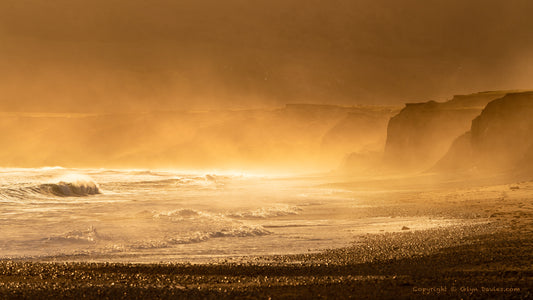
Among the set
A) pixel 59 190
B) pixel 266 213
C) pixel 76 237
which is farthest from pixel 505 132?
pixel 76 237

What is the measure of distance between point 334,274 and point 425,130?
72253 mm

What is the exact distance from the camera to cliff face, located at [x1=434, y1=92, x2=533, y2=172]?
5009 centimetres

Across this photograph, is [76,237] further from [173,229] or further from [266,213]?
[266,213]

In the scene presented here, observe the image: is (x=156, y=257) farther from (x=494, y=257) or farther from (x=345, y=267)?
(x=494, y=257)

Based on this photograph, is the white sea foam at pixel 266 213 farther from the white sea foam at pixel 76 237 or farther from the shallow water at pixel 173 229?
the white sea foam at pixel 76 237

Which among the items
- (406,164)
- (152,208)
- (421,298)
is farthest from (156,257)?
(406,164)

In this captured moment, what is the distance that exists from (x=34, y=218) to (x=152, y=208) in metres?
5.79

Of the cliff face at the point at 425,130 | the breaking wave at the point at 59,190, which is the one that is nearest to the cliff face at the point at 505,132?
the cliff face at the point at 425,130

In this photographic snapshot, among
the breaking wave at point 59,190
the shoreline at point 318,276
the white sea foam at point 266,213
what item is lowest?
the shoreline at point 318,276

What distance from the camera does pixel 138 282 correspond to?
9945 mm

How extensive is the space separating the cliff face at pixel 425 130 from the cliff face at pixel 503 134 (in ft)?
65.7

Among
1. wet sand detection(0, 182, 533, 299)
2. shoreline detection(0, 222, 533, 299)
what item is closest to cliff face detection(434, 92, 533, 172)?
wet sand detection(0, 182, 533, 299)

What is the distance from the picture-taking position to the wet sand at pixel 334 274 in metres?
9.01

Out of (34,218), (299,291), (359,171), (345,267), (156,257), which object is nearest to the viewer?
(299,291)
